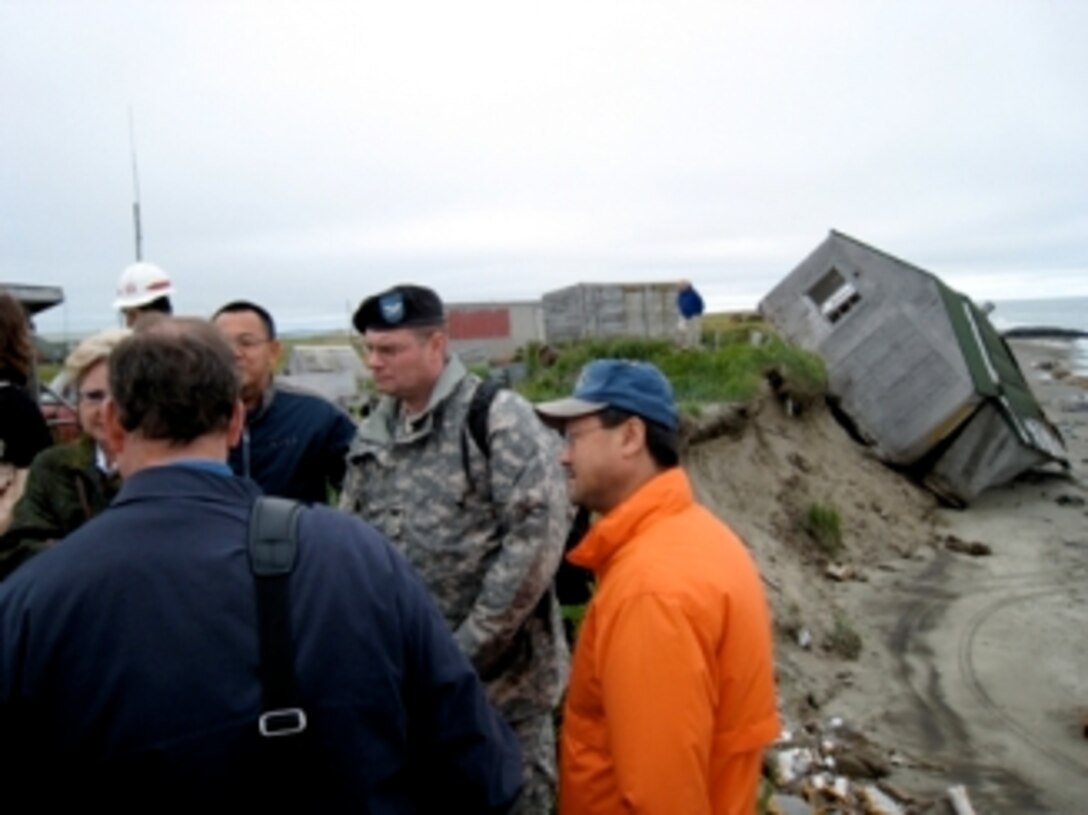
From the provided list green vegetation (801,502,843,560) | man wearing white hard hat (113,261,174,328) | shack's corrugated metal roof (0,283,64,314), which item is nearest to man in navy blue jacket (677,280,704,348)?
green vegetation (801,502,843,560)

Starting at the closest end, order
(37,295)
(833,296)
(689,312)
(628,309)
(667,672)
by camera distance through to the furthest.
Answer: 1. (667,672)
2. (37,295)
3. (689,312)
4. (833,296)
5. (628,309)

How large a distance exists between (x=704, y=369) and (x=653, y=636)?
12.0 meters

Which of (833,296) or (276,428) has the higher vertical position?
(833,296)

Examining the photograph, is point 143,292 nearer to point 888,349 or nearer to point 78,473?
point 78,473

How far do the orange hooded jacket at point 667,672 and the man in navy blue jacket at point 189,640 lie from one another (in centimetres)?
54

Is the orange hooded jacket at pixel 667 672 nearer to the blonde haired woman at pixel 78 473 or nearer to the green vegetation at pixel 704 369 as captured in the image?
the blonde haired woman at pixel 78 473

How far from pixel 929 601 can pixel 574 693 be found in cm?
965

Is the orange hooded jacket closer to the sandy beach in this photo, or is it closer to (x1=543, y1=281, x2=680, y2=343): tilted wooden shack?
the sandy beach

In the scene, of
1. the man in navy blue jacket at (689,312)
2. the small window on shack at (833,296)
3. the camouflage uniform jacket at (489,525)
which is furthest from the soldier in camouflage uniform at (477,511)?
the small window on shack at (833,296)

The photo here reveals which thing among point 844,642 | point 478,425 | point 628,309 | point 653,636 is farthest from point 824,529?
point 653,636

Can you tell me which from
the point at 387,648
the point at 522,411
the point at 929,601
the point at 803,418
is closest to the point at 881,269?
the point at 803,418

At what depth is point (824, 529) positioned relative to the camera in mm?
12328

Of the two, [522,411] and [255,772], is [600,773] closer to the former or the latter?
[255,772]

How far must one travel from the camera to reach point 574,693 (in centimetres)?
244
